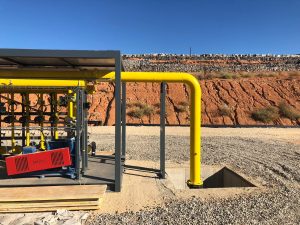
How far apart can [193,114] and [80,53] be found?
11.5ft

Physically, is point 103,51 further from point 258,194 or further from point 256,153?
point 256,153

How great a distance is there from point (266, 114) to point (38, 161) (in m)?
26.0

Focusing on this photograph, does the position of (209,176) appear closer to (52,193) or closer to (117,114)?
(117,114)

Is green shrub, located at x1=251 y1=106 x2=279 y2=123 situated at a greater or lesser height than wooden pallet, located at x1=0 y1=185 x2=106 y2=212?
greater

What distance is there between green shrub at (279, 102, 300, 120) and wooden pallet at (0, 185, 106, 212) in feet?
90.2

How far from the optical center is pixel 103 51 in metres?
7.55

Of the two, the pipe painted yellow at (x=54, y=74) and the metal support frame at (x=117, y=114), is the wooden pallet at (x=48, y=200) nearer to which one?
the metal support frame at (x=117, y=114)

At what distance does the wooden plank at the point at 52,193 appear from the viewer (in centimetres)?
689

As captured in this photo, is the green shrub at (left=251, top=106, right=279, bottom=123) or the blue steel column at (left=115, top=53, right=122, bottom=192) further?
the green shrub at (left=251, top=106, right=279, bottom=123)

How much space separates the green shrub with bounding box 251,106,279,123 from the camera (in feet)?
98.8

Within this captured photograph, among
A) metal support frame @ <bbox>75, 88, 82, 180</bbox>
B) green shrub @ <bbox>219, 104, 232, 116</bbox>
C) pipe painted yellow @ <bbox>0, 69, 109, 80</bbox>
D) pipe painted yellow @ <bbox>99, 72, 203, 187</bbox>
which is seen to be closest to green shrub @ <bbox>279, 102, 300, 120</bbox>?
green shrub @ <bbox>219, 104, 232, 116</bbox>

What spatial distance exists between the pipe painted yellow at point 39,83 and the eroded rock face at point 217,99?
66.6 feet

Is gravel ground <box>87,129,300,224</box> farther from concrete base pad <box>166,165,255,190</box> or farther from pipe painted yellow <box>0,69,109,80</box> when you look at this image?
pipe painted yellow <box>0,69,109,80</box>

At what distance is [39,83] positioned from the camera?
910cm
